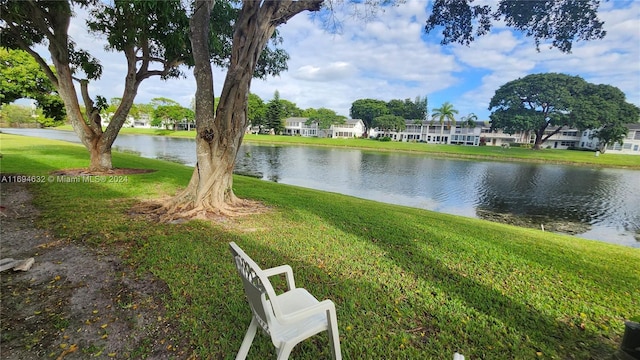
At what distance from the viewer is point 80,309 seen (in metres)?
2.86

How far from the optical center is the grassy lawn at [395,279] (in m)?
2.64

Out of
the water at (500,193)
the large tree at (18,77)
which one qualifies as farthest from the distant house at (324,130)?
the large tree at (18,77)

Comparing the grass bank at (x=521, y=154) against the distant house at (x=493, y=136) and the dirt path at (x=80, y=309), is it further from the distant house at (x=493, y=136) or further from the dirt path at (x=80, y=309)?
the dirt path at (x=80, y=309)

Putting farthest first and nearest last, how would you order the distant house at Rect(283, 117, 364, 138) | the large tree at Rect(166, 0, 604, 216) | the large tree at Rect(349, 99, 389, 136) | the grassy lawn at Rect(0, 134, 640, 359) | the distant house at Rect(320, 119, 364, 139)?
the large tree at Rect(349, 99, 389, 136) < the distant house at Rect(283, 117, 364, 138) < the distant house at Rect(320, 119, 364, 139) < the large tree at Rect(166, 0, 604, 216) < the grassy lawn at Rect(0, 134, 640, 359)

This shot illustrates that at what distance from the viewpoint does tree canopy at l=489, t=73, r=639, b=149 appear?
43094 millimetres

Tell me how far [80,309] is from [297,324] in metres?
2.49

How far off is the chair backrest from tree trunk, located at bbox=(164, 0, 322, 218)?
4325 mm

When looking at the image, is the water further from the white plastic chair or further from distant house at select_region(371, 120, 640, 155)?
distant house at select_region(371, 120, 640, 155)

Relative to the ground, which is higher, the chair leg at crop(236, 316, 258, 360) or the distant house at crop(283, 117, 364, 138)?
the distant house at crop(283, 117, 364, 138)

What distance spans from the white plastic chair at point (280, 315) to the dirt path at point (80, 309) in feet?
3.25

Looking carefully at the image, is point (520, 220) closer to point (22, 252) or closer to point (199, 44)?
point (199, 44)

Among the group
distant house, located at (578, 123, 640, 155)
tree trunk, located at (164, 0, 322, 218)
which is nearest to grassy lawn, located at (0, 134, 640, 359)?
tree trunk, located at (164, 0, 322, 218)

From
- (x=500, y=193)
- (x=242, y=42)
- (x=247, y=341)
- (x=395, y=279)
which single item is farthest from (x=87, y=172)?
(x=500, y=193)

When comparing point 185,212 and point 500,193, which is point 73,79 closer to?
point 185,212
